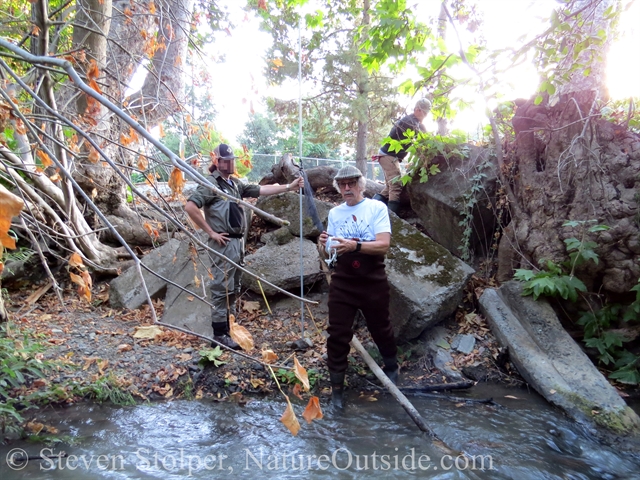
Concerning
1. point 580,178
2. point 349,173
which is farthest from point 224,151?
point 580,178

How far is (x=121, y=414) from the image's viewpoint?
3699 mm

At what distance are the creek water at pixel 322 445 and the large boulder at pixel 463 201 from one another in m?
2.76

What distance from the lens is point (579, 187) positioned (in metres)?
4.90

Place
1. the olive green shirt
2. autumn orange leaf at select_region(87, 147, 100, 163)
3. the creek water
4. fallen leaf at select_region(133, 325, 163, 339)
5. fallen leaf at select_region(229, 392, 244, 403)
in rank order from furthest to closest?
fallen leaf at select_region(133, 325, 163, 339) < the olive green shirt < fallen leaf at select_region(229, 392, 244, 403) < the creek water < autumn orange leaf at select_region(87, 147, 100, 163)

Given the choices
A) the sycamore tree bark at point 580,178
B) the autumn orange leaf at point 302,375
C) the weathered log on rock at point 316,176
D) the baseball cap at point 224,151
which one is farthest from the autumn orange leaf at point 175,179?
the weathered log on rock at point 316,176

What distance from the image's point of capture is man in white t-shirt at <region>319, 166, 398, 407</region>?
148 inches

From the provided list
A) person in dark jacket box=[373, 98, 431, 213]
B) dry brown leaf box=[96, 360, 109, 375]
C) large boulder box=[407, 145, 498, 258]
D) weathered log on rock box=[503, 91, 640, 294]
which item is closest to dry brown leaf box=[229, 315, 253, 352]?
dry brown leaf box=[96, 360, 109, 375]

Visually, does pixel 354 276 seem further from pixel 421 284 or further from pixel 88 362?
pixel 88 362

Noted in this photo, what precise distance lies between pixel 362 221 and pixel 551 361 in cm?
254

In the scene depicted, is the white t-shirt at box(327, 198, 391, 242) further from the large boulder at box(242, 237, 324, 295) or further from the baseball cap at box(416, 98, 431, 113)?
the baseball cap at box(416, 98, 431, 113)

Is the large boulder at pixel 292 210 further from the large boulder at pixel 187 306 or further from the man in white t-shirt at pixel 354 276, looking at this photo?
the man in white t-shirt at pixel 354 276

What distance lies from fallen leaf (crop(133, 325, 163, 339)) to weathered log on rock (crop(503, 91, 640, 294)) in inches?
200

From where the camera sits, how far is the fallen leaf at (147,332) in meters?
5.15

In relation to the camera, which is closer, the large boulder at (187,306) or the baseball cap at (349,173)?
the baseball cap at (349,173)
